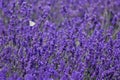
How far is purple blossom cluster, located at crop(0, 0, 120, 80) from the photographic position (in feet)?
11.8

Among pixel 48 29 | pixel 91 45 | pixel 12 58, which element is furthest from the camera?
pixel 48 29

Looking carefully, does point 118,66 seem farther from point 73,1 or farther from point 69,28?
point 73,1

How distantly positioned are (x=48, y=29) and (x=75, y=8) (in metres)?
1.22

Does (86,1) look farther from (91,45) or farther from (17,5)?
(91,45)

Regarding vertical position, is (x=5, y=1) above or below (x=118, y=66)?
above

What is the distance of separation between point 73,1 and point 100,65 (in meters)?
1.75

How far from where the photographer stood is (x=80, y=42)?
414 centimetres

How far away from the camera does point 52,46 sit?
3879 mm

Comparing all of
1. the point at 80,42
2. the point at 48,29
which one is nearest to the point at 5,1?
the point at 48,29

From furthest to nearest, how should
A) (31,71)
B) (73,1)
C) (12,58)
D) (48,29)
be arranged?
(73,1) < (48,29) < (12,58) < (31,71)

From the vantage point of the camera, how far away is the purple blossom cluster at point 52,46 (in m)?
3.61

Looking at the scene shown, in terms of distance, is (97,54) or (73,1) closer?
(97,54)

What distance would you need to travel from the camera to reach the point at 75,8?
5465mm

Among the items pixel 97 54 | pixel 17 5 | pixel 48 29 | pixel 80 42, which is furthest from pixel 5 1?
pixel 97 54
